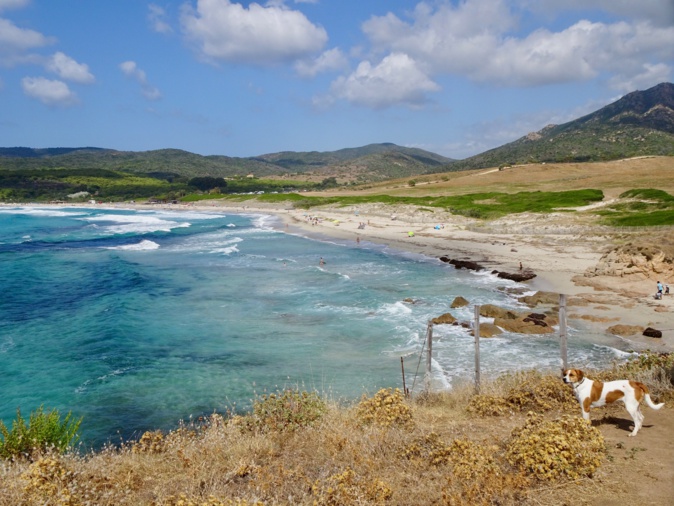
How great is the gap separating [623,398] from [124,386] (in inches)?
559

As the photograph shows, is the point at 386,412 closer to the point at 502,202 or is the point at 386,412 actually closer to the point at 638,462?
the point at 638,462

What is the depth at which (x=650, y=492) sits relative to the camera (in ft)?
18.4

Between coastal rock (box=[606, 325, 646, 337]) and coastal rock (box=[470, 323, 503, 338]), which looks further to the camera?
coastal rock (box=[470, 323, 503, 338])

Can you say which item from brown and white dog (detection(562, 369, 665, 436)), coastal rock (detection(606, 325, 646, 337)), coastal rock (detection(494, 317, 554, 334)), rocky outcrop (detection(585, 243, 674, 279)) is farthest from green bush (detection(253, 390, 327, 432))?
rocky outcrop (detection(585, 243, 674, 279))

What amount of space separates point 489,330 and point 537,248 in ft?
73.3

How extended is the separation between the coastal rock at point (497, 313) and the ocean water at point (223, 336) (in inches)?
31.7

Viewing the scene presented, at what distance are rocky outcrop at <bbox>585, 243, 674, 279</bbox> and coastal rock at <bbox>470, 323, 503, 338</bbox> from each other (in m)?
11.2

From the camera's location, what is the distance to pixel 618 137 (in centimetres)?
12862

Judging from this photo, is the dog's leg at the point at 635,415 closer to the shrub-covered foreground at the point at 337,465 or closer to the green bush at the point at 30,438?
the shrub-covered foreground at the point at 337,465

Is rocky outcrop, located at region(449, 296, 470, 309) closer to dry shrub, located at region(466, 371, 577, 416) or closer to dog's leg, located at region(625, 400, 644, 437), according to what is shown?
dry shrub, located at region(466, 371, 577, 416)

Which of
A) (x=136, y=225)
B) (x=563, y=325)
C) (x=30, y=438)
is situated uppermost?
(x=563, y=325)

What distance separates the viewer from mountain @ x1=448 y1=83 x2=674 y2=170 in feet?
389

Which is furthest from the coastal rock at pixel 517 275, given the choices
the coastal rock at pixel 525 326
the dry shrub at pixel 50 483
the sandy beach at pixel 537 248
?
the dry shrub at pixel 50 483

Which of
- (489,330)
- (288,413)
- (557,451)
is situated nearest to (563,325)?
(557,451)
